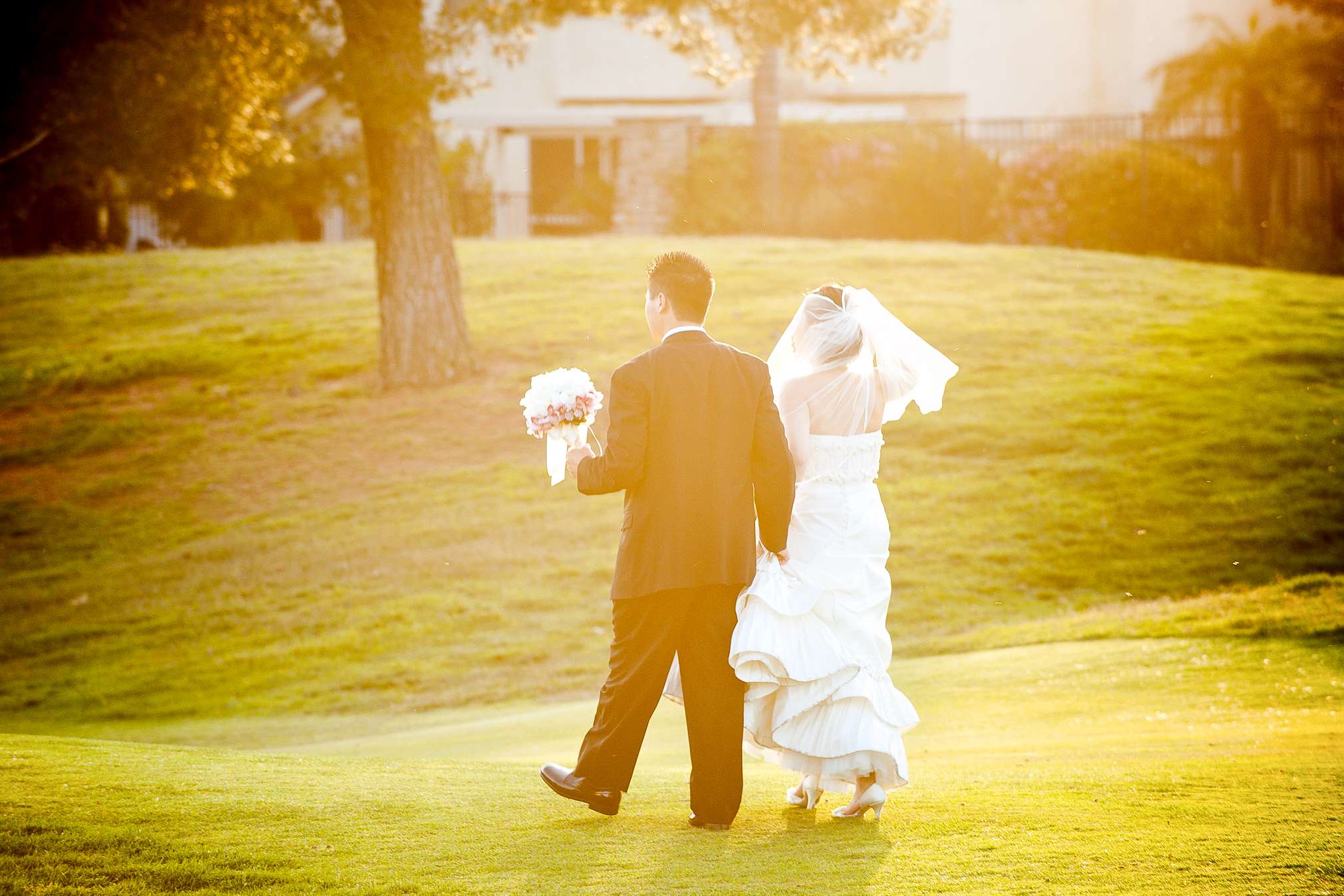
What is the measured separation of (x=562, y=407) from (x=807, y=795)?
1.96 m

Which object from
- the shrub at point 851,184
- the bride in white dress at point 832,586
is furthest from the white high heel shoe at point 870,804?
the shrub at point 851,184

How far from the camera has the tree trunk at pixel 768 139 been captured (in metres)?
27.2

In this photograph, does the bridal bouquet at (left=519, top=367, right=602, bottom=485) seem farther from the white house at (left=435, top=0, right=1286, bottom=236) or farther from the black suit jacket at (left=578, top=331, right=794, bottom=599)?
the white house at (left=435, top=0, right=1286, bottom=236)

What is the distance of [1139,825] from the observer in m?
5.20

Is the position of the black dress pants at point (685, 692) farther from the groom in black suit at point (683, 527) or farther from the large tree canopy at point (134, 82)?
the large tree canopy at point (134, 82)

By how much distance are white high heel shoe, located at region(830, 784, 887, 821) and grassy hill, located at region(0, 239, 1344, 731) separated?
243 inches

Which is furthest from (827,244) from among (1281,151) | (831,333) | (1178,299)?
(831,333)

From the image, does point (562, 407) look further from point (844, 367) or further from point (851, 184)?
point (851, 184)

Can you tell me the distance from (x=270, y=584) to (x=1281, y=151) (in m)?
20.7

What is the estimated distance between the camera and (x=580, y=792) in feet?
17.5

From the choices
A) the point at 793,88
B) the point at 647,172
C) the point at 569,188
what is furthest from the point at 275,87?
the point at 793,88

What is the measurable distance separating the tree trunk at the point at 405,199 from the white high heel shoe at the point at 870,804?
1179 cm

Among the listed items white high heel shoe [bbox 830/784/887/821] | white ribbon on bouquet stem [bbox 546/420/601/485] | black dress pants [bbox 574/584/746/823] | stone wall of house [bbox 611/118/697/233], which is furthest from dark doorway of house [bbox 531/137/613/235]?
white high heel shoe [bbox 830/784/887/821]

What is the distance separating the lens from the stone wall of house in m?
29.9
